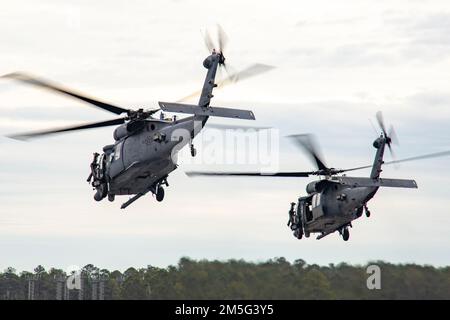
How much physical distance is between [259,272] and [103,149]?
1062cm

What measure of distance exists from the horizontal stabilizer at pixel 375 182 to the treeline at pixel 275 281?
33.4 ft

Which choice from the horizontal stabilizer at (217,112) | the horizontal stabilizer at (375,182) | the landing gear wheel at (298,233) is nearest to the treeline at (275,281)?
the horizontal stabilizer at (217,112)

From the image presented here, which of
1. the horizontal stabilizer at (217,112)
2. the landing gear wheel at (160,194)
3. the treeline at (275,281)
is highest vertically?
the horizontal stabilizer at (217,112)

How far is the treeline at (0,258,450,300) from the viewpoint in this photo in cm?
5347

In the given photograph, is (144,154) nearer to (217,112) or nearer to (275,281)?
(217,112)

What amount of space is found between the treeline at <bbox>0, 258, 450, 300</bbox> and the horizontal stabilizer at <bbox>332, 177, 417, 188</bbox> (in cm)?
1018

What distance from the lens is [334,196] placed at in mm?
68625

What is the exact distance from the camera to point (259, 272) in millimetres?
54781

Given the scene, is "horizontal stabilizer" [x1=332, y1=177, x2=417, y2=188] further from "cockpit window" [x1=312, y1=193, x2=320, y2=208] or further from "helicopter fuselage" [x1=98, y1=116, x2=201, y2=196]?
"helicopter fuselage" [x1=98, y1=116, x2=201, y2=196]

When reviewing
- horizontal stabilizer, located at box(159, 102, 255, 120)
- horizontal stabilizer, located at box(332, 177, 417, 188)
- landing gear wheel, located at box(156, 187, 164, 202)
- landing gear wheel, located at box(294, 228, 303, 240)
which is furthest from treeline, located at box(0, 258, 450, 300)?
landing gear wheel, located at box(294, 228, 303, 240)

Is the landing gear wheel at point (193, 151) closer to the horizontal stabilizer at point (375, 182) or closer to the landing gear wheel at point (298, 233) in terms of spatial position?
the horizontal stabilizer at point (375, 182)

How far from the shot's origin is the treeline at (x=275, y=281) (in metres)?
53.5

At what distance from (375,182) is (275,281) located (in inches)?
603

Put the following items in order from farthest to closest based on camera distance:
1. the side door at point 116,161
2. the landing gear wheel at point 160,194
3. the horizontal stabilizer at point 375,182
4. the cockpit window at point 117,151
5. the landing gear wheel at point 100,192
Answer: the horizontal stabilizer at point 375,182, the landing gear wheel at point 100,192, the landing gear wheel at point 160,194, the cockpit window at point 117,151, the side door at point 116,161
